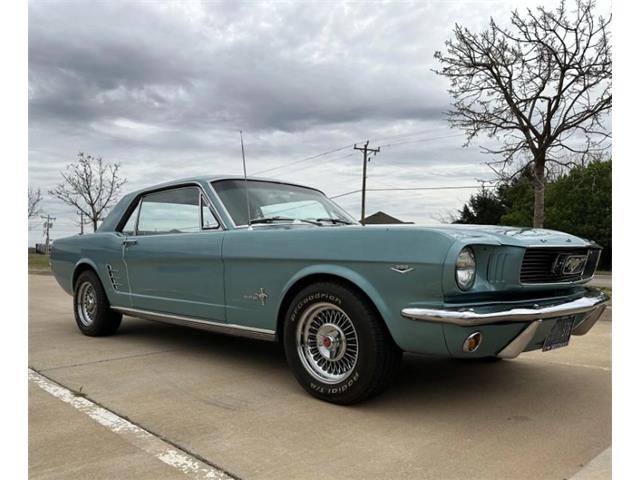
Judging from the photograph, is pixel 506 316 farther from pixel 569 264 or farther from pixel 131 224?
pixel 131 224

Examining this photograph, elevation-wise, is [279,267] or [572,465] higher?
[279,267]

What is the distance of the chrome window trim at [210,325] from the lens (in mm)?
3855

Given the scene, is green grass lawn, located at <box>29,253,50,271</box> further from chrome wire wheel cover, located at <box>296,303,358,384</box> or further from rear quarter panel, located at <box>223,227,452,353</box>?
chrome wire wheel cover, located at <box>296,303,358,384</box>

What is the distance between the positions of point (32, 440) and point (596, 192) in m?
32.9

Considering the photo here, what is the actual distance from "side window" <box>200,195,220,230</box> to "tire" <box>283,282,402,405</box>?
115 cm

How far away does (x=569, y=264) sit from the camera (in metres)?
3.47

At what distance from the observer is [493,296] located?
3.08 m

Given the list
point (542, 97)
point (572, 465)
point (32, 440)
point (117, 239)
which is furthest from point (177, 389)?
point (542, 97)

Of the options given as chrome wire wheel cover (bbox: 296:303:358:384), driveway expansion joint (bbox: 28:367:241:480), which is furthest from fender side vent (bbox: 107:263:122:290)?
chrome wire wheel cover (bbox: 296:303:358:384)

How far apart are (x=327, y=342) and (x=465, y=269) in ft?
3.37

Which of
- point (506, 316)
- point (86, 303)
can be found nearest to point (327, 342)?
point (506, 316)

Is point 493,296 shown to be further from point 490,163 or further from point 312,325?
point 490,163

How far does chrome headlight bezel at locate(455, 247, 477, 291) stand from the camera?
2.93 metres

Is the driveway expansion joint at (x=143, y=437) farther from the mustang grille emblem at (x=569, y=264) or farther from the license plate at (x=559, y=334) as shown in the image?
the mustang grille emblem at (x=569, y=264)
